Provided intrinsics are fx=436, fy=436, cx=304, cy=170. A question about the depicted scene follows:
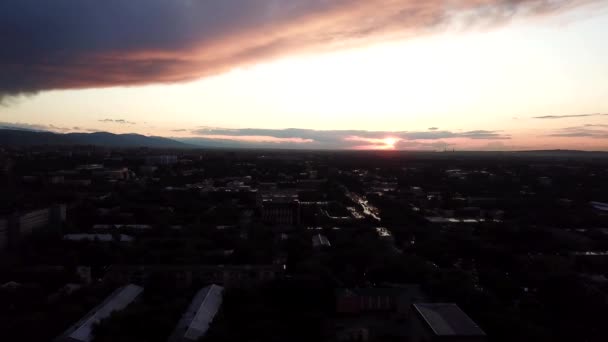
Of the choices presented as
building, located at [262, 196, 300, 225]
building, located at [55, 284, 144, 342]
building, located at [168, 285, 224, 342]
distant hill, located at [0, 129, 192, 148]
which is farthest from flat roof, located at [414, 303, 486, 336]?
distant hill, located at [0, 129, 192, 148]

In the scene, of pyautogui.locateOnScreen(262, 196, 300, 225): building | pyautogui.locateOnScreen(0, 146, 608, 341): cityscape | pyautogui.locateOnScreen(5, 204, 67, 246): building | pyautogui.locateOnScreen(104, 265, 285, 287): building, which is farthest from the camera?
pyautogui.locateOnScreen(262, 196, 300, 225): building

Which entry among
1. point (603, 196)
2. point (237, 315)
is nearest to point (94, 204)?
point (237, 315)

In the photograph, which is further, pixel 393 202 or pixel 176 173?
pixel 176 173

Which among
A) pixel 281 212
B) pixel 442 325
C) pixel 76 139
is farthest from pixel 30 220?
pixel 76 139

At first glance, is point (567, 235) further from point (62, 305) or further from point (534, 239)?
point (62, 305)

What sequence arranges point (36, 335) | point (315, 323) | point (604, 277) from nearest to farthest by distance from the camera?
1. point (36, 335)
2. point (315, 323)
3. point (604, 277)

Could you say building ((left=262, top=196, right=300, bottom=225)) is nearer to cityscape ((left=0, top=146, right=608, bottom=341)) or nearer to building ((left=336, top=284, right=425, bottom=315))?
cityscape ((left=0, top=146, right=608, bottom=341))

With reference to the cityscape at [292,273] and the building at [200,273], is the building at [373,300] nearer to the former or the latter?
the cityscape at [292,273]
